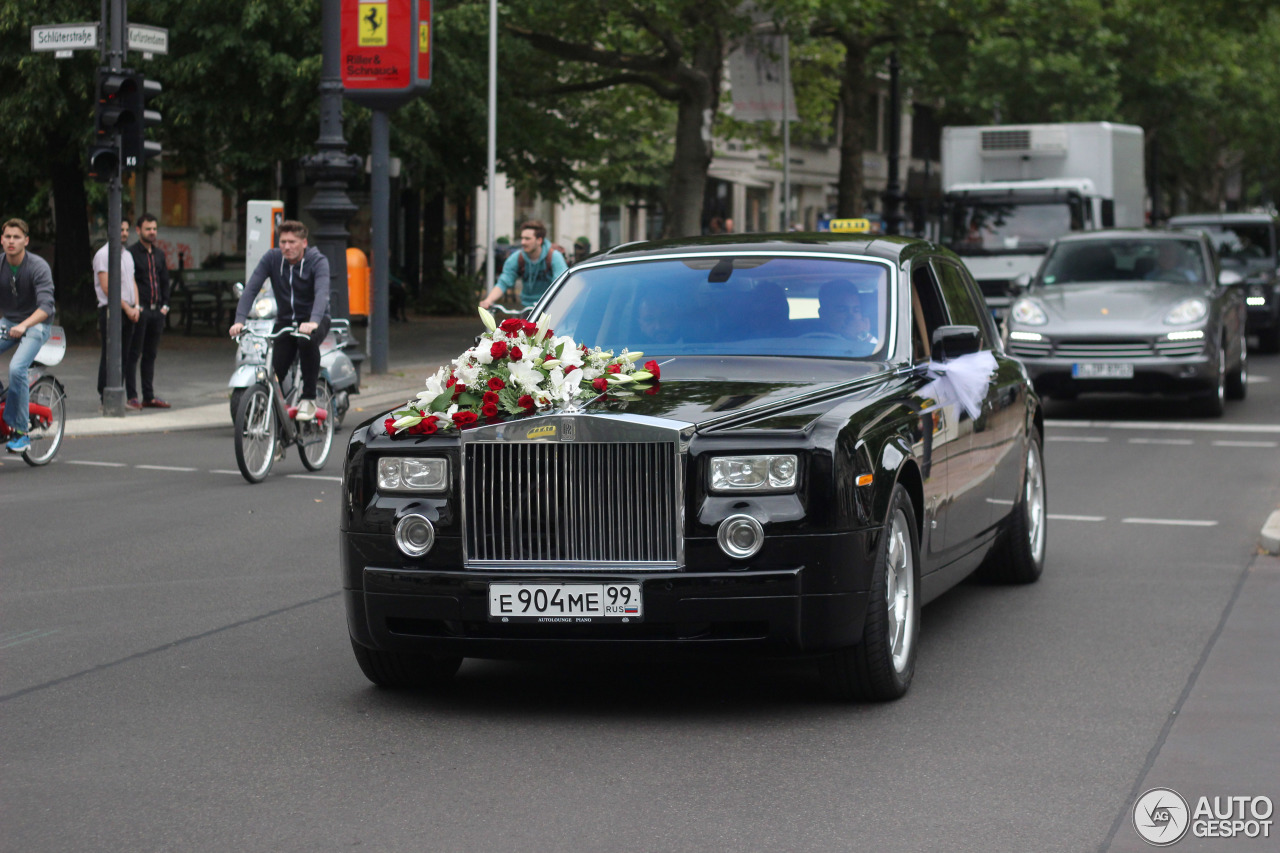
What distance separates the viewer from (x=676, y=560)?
5785 millimetres

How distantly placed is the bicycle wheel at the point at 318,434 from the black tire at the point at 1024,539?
20.5 feet

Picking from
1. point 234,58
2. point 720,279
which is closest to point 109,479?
point 720,279

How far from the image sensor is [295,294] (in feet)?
44.6

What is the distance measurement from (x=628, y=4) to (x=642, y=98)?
41.9 ft

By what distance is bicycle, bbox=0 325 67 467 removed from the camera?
13.8 m

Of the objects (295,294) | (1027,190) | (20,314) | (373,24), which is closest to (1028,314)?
(295,294)

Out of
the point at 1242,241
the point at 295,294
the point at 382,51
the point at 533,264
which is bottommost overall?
the point at 295,294

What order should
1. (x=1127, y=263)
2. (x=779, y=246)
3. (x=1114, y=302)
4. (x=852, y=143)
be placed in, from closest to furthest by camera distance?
(x=779, y=246) < (x=1114, y=302) < (x=1127, y=263) < (x=852, y=143)

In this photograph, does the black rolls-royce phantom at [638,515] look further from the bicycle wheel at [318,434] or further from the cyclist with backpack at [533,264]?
the cyclist with backpack at [533,264]

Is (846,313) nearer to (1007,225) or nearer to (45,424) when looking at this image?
(45,424)

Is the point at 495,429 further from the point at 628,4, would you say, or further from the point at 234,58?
the point at 628,4

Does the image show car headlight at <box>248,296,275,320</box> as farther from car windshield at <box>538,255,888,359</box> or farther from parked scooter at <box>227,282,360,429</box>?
car windshield at <box>538,255,888,359</box>

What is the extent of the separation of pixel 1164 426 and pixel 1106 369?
76cm

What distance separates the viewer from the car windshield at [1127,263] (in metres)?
19.2
